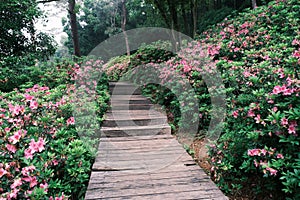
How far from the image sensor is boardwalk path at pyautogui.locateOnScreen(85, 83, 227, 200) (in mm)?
1986

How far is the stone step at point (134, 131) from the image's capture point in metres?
3.43

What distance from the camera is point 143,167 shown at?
2.43 metres

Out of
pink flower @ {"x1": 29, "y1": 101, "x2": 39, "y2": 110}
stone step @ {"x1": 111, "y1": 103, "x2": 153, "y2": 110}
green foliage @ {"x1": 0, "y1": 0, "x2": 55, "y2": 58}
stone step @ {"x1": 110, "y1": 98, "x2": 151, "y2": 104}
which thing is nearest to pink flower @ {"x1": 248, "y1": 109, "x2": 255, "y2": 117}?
pink flower @ {"x1": 29, "y1": 101, "x2": 39, "y2": 110}

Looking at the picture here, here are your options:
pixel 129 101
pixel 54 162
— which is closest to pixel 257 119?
pixel 54 162

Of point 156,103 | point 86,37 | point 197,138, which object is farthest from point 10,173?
point 86,37

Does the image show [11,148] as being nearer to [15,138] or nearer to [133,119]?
[15,138]

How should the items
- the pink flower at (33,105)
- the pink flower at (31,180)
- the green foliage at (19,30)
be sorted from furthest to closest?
the green foliage at (19,30) → the pink flower at (33,105) → the pink flower at (31,180)

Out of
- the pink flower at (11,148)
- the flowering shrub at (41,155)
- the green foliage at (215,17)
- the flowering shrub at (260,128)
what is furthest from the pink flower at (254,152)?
the green foliage at (215,17)

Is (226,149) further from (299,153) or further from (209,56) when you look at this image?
(209,56)

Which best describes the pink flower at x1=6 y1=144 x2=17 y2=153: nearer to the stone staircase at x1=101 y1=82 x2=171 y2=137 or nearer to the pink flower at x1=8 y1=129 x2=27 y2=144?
the pink flower at x1=8 y1=129 x2=27 y2=144

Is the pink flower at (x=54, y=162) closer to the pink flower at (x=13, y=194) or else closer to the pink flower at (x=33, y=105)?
the pink flower at (x=13, y=194)

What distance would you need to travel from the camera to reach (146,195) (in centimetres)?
195

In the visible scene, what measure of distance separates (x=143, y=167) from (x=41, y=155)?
1020 millimetres

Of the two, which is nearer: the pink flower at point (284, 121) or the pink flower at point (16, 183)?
the pink flower at point (16, 183)
